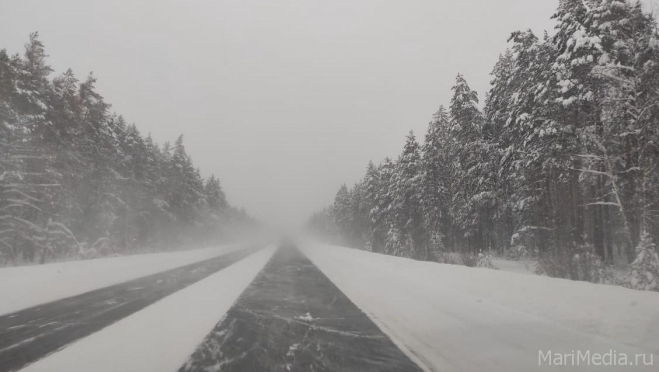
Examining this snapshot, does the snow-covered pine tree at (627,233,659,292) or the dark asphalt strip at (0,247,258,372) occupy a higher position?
the snow-covered pine tree at (627,233,659,292)

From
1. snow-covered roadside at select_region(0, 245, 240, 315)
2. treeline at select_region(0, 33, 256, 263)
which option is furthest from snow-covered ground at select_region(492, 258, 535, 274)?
treeline at select_region(0, 33, 256, 263)

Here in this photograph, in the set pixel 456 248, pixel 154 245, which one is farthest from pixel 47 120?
pixel 456 248

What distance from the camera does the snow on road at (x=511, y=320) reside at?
486 cm

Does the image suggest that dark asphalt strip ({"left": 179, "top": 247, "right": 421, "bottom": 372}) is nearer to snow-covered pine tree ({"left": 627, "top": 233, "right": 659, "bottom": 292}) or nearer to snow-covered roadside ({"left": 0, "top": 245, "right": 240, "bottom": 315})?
snow-covered roadside ({"left": 0, "top": 245, "right": 240, "bottom": 315})

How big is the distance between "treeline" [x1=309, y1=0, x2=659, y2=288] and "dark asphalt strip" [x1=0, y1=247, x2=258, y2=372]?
49.7 ft

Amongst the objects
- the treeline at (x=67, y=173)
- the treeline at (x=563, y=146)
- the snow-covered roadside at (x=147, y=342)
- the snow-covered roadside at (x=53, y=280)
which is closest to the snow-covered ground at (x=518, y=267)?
the treeline at (x=563, y=146)

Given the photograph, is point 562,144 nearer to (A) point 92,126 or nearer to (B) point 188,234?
(A) point 92,126

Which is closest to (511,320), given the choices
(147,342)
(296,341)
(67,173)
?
A: (296,341)

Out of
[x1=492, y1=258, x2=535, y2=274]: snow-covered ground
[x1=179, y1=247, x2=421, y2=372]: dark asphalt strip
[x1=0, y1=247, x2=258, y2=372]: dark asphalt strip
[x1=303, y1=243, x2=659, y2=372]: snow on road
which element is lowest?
[x1=492, y1=258, x2=535, y2=274]: snow-covered ground

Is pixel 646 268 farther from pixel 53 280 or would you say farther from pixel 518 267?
pixel 53 280

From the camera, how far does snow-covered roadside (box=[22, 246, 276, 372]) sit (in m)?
4.47

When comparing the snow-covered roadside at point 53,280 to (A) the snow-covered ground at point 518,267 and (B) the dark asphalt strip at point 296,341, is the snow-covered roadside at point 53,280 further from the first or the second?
(A) the snow-covered ground at point 518,267

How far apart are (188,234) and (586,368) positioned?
58.3 m

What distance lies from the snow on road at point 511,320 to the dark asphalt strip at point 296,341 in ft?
1.40
